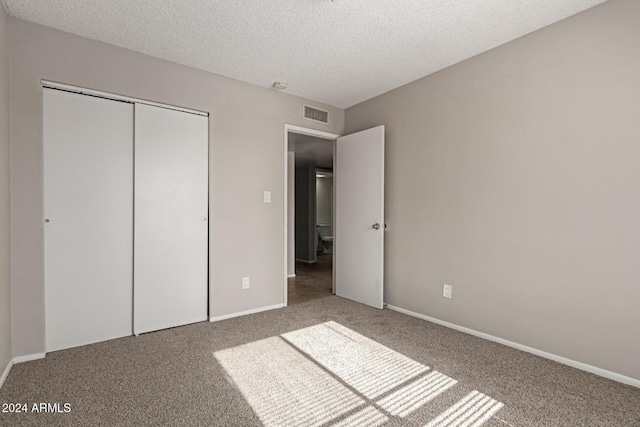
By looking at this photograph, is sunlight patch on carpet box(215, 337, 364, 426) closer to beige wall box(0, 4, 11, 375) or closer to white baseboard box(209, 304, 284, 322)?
white baseboard box(209, 304, 284, 322)

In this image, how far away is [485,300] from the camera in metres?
2.76

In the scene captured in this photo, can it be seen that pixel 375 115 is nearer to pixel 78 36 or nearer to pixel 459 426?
pixel 78 36

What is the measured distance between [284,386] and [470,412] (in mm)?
1048

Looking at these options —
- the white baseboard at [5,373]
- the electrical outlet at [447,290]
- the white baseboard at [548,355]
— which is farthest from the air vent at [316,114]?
the white baseboard at [5,373]

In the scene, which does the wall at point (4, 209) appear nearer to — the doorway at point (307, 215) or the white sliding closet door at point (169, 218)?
the white sliding closet door at point (169, 218)

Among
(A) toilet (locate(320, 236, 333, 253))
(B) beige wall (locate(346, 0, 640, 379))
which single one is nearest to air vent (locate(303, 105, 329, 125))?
(B) beige wall (locate(346, 0, 640, 379))

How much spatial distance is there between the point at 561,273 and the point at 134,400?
2870mm

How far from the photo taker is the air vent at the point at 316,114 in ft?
12.6

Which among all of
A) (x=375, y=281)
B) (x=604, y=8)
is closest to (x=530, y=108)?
(x=604, y=8)

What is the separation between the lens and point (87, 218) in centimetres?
256

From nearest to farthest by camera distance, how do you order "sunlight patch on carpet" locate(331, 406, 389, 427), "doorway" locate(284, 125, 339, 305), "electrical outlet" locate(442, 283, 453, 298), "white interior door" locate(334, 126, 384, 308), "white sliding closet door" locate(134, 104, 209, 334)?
"sunlight patch on carpet" locate(331, 406, 389, 427), "white sliding closet door" locate(134, 104, 209, 334), "electrical outlet" locate(442, 283, 453, 298), "white interior door" locate(334, 126, 384, 308), "doorway" locate(284, 125, 339, 305)

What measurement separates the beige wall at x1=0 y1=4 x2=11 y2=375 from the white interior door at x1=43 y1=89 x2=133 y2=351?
0.23m

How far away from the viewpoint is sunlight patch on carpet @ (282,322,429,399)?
2.04 meters

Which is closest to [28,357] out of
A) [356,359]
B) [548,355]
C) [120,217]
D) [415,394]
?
[120,217]
